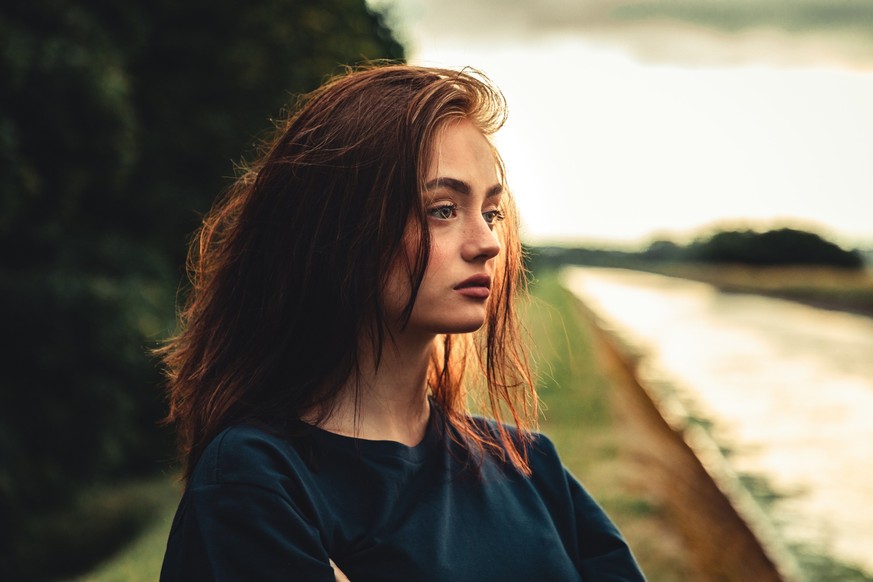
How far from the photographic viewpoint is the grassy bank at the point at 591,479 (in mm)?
5859

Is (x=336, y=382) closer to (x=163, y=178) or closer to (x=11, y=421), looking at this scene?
(x=11, y=421)

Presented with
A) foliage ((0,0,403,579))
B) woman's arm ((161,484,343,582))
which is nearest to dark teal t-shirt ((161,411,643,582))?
woman's arm ((161,484,343,582))

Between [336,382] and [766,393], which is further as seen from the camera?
[766,393]

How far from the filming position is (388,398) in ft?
5.96

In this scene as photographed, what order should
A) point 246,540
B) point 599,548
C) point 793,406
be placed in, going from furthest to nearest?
point 793,406, point 599,548, point 246,540

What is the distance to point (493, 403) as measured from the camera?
209cm

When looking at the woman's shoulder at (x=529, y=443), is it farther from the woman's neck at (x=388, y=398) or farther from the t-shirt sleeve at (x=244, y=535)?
the t-shirt sleeve at (x=244, y=535)

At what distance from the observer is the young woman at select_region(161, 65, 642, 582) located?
162cm

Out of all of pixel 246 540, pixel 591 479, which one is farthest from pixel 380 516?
pixel 591 479

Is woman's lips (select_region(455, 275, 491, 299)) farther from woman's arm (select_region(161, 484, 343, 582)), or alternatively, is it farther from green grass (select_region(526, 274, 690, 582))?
woman's arm (select_region(161, 484, 343, 582))

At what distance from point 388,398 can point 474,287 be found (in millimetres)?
271

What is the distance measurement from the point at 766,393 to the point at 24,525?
10.3m

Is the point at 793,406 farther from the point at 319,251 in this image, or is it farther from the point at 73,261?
the point at 319,251

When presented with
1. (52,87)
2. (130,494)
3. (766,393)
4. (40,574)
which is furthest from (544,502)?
(766,393)
